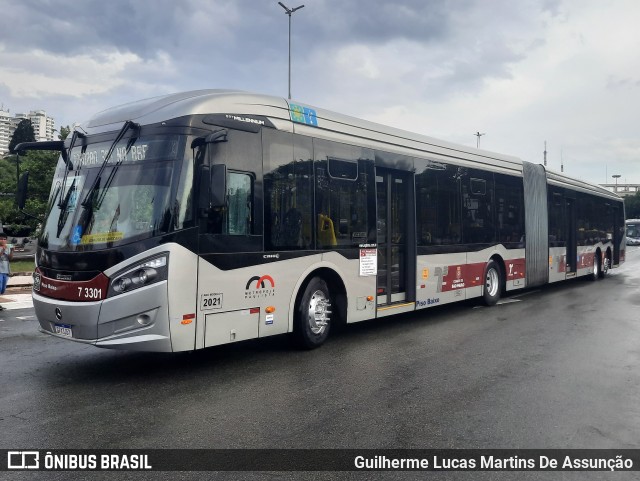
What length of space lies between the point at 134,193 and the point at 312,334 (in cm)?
310

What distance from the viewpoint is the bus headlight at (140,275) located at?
5625 millimetres

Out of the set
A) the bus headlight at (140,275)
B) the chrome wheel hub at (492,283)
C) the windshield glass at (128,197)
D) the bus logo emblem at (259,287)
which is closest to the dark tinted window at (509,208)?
the chrome wheel hub at (492,283)

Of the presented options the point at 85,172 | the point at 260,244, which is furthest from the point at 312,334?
the point at 85,172

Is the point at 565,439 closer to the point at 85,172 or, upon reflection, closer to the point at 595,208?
the point at 85,172

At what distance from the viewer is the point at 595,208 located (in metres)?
18.9

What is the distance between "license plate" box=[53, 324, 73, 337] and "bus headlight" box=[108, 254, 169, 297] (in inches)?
30.2

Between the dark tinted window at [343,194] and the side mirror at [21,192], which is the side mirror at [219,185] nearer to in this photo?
the dark tinted window at [343,194]

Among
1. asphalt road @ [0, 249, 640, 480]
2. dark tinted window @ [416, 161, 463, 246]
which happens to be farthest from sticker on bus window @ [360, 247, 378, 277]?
dark tinted window @ [416, 161, 463, 246]

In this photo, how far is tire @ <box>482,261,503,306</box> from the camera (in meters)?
12.0

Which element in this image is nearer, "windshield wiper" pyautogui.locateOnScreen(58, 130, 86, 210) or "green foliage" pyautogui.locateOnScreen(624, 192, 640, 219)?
"windshield wiper" pyautogui.locateOnScreen(58, 130, 86, 210)

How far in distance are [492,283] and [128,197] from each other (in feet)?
29.3

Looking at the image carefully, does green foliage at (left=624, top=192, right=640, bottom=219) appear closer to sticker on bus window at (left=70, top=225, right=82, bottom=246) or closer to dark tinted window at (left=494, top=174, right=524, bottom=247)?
dark tinted window at (left=494, top=174, right=524, bottom=247)

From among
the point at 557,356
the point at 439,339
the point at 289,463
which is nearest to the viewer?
the point at 289,463

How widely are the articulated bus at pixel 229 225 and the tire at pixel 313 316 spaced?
0.02m
